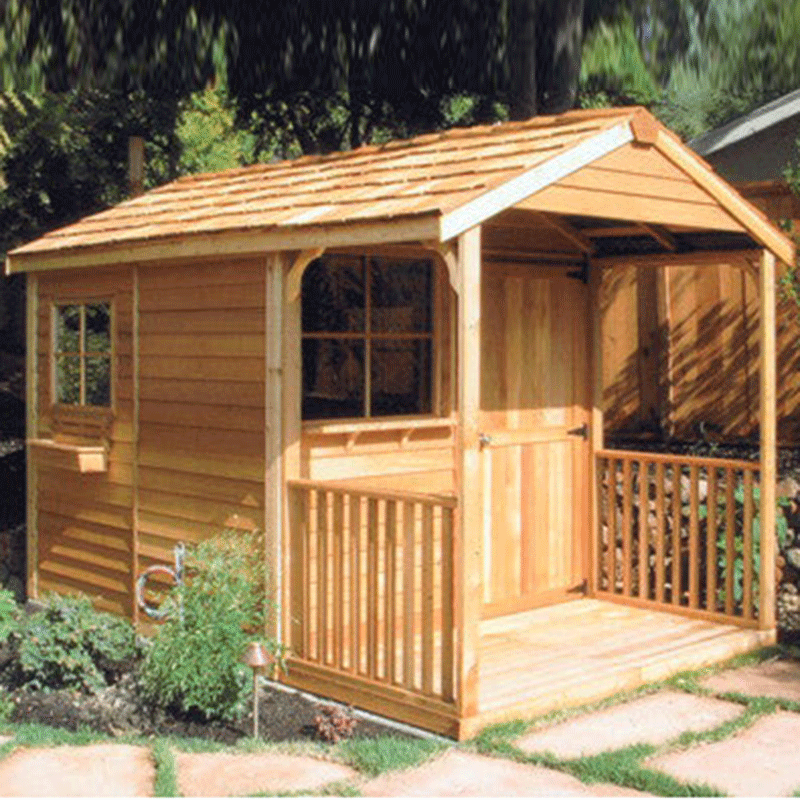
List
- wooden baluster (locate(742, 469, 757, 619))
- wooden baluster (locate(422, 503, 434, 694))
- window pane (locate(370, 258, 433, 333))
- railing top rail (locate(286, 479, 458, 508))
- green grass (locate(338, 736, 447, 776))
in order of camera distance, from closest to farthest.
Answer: green grass (locate(338, 736, 447, 776)), railing top rail (locate(286, 479, 458, 508)), wooden baluster (locate(422, 503, 434, 694)), window pane (locate(370, 258, 433, 333)), wooden baluster (locate(742, 469, 757, 619))

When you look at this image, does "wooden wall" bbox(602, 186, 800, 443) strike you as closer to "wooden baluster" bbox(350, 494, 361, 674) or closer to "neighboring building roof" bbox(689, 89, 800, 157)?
"neighboring building roof" bbox(689, 89, 800, 157)

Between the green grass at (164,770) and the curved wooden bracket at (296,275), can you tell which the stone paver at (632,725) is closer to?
the green grass at (164,770)

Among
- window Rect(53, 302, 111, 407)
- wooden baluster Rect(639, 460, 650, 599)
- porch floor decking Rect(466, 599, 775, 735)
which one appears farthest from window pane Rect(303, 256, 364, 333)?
wooden baluster Rect(639, 460, 650, 599)

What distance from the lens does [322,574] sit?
696cm

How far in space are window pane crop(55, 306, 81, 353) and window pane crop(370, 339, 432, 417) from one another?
2438 millimetres

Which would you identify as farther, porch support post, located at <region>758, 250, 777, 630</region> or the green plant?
porch support post, located at <region>758, 250, 777, 630</region>

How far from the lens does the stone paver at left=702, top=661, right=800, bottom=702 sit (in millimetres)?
6927

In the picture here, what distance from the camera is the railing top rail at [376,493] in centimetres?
622

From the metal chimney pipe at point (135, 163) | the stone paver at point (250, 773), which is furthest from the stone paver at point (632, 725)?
the metal chimney pipe at point (135, 163)

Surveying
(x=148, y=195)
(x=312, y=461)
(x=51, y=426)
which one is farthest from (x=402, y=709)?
(x=148, y=195)

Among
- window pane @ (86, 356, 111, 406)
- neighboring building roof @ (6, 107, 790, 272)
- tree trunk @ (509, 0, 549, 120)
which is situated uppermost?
tree trunk @ (509, 0, 549, 120)

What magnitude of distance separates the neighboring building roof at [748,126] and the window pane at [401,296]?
6.82 m

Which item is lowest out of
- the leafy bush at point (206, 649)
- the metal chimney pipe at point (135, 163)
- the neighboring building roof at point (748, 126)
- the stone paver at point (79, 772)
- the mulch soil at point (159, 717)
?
the mulch soil at point (159, 717)

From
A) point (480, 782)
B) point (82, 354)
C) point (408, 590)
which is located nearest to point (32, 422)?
point (82, 354)
